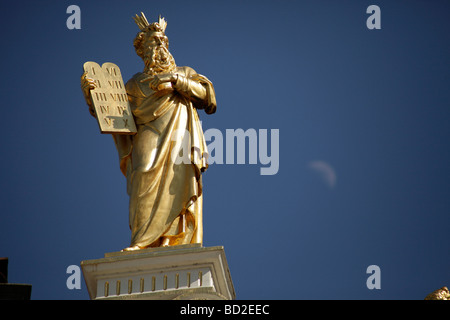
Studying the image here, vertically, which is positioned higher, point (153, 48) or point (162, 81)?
point (153, 48)

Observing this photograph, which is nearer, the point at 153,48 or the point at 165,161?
the point at 165,161

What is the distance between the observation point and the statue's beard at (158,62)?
1716 cm

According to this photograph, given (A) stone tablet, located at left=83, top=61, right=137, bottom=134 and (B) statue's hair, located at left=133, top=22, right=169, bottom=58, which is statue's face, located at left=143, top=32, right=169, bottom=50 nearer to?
(B) statue's hair, located at left=133, top=22, right=169, bottom=58

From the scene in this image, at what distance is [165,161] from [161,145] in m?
0.25

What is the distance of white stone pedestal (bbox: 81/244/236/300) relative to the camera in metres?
15.1

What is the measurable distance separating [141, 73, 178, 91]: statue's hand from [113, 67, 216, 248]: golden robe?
10cm

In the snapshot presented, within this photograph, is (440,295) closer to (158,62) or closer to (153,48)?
(158,62)

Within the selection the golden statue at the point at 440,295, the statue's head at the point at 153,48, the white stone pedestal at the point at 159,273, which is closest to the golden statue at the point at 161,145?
the statue's head at the point at 153,48

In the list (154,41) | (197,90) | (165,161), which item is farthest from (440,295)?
(154,41)

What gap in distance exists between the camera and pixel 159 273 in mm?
15219

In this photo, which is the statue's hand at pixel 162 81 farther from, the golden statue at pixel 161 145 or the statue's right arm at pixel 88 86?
the statue's right arm at pixel 88 86
